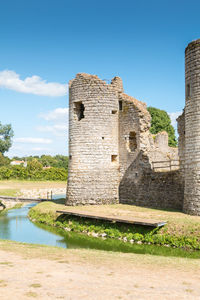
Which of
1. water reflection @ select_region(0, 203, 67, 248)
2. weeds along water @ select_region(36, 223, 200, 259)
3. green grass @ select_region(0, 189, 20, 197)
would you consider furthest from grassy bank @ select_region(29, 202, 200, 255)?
green grass @ select_region(0, 189, 20, 197)

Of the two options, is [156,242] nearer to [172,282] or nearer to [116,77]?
[172,282]

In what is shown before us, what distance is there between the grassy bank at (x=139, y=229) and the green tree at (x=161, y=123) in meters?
26.5

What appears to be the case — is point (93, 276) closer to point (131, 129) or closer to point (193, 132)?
point (193, 132)

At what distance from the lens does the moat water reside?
1234 cm

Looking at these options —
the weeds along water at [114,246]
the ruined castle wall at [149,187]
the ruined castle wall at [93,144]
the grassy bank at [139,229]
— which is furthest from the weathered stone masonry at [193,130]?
the ruined castle wall at [93,144]

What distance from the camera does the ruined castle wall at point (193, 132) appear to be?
14.4 meters

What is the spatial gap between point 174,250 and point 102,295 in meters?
6.64

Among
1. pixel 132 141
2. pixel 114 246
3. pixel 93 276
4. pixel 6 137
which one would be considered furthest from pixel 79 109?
pixel 6 137

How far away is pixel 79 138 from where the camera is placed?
1964 centimetres

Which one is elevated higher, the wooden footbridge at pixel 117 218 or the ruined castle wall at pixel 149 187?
the ruined castle wall at pixel 149 187

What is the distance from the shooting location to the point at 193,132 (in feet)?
48.2

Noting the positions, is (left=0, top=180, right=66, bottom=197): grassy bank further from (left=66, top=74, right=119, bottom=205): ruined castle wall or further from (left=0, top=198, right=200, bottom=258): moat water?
(left=66, top=74, right=119, bottom=205): ruined castle wall

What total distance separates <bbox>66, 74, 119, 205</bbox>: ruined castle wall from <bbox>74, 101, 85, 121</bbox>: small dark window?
6.6 inches

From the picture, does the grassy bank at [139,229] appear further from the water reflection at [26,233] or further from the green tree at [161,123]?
the green tree at [161,123]
